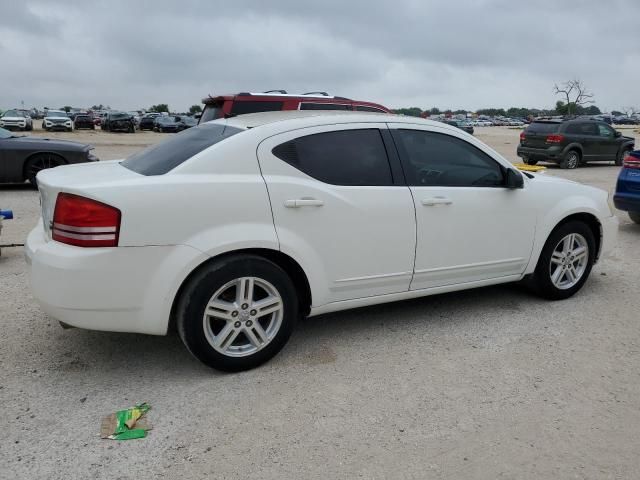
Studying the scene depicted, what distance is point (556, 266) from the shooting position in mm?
4598

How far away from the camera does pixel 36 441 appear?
2617mm

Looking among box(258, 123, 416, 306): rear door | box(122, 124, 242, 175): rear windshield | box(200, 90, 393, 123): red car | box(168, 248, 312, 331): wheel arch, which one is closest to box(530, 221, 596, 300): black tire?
box(258, 123, 416, 306): rear door

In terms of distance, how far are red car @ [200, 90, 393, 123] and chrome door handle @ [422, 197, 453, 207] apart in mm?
5200

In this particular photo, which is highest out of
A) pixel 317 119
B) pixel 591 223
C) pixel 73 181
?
pixel 317 119

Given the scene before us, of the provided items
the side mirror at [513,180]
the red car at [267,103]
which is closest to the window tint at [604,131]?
the red car at [267,103]

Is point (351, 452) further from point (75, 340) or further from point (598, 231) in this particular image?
point (598, 231)

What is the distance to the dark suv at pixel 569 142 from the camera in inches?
667

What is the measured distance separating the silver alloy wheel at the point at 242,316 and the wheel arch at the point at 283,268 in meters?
0.17

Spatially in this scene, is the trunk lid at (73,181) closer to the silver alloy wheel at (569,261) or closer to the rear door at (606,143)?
the silver alloy wheel at (569,261)

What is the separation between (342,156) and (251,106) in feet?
17.4

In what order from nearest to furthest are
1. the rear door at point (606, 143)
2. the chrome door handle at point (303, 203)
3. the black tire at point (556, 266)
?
the chrome door handle at point (303, 203)
the black tire at point (556, 266)
the rear door at point (606, 143)

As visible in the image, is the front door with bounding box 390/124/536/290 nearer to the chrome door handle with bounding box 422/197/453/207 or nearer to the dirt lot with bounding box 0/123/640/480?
the chrome door handle with bounding box 422/197/453/207

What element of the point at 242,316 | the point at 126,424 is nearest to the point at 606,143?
the point at 242,316

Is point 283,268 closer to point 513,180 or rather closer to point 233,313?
point 233,313
